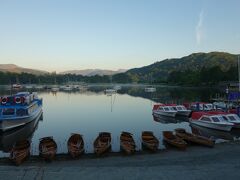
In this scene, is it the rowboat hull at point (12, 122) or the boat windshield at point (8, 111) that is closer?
the rowboat hull at point (12, 122)

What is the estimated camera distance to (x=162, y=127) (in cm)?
6675

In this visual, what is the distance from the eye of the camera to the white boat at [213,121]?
5459 cm

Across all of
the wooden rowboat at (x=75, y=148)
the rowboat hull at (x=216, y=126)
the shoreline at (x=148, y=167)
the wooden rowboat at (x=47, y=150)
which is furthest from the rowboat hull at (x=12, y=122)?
the rowboat hull at (x=216, y=126)

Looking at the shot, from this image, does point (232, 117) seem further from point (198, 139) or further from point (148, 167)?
point (148, 167)

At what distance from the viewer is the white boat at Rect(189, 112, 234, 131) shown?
54.6 metres

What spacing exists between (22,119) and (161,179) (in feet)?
139

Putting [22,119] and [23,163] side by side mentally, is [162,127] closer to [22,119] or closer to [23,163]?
[22,119]

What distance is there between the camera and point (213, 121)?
56.8 m

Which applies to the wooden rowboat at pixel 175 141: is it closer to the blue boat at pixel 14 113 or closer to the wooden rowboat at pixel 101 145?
the wooden rowboat at pixel 101 145

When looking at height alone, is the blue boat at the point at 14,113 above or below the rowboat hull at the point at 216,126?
above

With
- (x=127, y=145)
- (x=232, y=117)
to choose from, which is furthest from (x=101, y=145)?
(x=232, y=117)

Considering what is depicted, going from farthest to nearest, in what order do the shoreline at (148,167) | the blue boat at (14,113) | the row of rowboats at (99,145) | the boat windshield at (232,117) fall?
1. the boat windshield at (232,117)
2. the blue boat at (14,113)
3. the row of rowboats at (99,145)
4. the shoreline at (148,167)

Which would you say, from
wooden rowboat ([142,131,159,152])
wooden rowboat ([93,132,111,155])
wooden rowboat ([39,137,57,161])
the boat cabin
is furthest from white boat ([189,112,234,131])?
the boat cabin

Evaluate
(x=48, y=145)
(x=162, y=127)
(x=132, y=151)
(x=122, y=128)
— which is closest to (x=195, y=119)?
(x=162, y=127)
